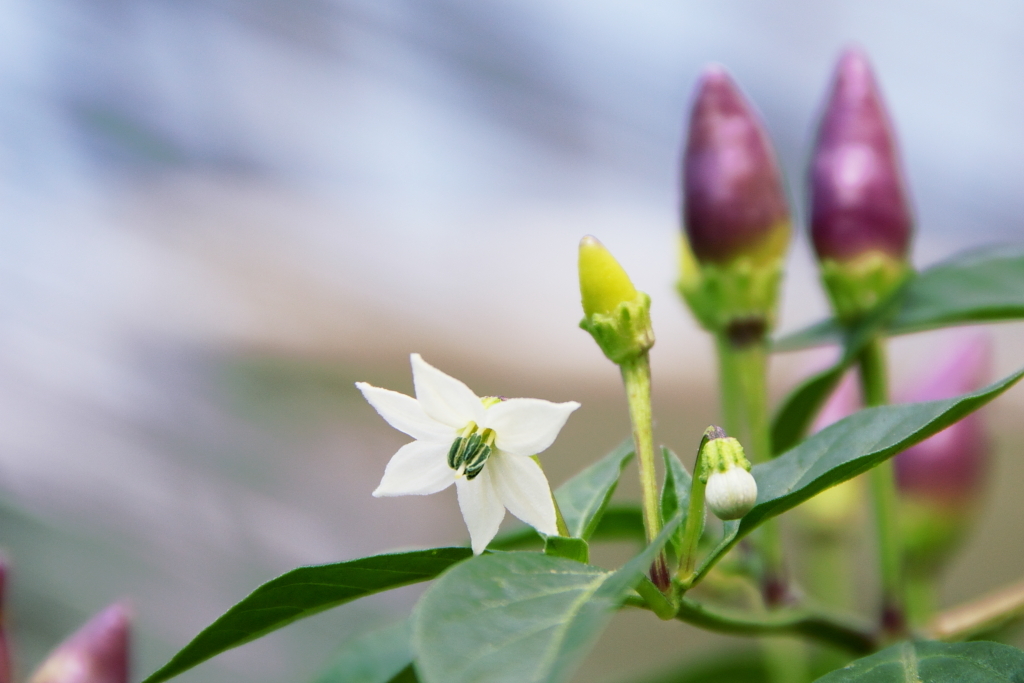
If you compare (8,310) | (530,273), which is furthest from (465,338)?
(8,310)

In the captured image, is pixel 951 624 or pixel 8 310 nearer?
pixel 951 624

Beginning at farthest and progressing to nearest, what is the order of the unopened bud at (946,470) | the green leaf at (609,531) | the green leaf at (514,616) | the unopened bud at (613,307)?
the unopened bud at (946,470) → the green leaf at (609,531) → the unopened bud at (613,307) → the green leaf at (514,616)

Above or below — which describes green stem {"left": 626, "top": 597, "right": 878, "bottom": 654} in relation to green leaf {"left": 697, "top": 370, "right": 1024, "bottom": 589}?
below

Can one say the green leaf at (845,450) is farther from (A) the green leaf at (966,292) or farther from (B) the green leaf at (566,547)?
(A) the green leaf at (966,292)

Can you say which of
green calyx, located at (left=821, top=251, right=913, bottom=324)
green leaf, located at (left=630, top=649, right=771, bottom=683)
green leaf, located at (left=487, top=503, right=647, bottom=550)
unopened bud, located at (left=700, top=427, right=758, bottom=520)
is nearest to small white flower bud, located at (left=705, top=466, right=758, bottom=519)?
unopened bud, located at (left=700, top=427, right=758, bottom=520)

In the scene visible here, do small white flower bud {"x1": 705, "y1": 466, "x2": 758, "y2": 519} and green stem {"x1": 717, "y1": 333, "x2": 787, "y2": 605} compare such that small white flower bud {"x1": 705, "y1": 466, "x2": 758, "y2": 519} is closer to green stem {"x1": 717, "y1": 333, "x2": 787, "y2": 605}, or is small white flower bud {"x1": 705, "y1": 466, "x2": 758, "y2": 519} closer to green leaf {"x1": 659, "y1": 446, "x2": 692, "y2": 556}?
green leaf {"x1": 659, "y1": 446, "x2": 692, "y2": 556}

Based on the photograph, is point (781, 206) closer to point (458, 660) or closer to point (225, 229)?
point (458, 660)

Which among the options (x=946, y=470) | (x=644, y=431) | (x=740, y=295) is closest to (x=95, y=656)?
(x=644, y=431)

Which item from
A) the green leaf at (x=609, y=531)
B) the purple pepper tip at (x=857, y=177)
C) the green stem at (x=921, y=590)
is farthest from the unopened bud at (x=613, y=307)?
the green stem at (x=921, y=590)
